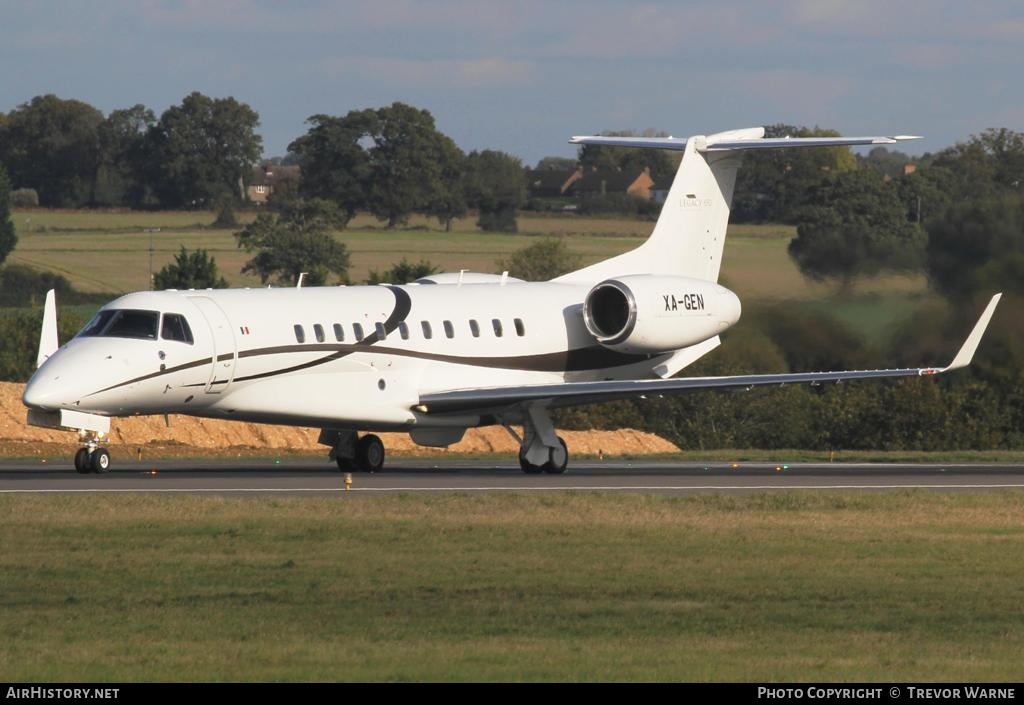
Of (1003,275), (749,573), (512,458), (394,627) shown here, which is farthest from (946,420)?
(394,627)

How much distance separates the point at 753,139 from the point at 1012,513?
45.7ft

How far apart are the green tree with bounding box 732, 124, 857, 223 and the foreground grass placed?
165 ft

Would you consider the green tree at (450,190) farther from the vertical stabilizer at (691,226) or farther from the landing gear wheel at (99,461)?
the landing gear wheel at (99,461)

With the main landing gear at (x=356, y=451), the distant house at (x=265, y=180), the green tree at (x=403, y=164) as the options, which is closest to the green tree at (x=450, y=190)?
the green tree at (x=403, y=164)

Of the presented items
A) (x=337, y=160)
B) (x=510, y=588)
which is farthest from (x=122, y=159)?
(x=510, y=588)

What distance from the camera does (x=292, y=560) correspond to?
18906 millimetres

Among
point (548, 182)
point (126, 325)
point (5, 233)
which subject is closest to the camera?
point (126, 325)

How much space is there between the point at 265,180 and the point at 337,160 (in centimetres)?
1098

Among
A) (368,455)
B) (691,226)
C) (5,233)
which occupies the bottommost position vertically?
(5,233)

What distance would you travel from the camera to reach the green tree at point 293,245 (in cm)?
8388

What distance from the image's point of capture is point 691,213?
36.2 meters
